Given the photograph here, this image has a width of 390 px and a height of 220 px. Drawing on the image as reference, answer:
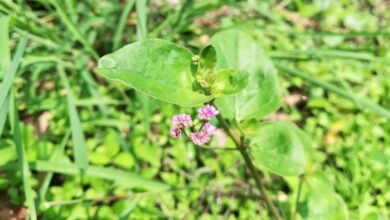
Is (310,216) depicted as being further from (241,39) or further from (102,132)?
(102,132)

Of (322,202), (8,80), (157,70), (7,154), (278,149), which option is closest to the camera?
(157,70)

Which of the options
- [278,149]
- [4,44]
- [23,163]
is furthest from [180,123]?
[4,44]

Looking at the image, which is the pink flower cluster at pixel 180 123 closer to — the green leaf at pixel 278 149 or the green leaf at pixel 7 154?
the green leaf at pixel 278 149

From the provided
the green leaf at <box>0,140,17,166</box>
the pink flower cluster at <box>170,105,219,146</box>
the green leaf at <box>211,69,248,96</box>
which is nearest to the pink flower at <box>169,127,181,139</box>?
the pink flower cluster at <box>170,105,219,146</box>

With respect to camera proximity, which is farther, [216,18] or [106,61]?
[216,18]

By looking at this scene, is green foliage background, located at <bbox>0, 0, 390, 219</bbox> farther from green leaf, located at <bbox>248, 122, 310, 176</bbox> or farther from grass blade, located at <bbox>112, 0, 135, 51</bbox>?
green leaf, located at <bbox>248, 122, 310, 176</bbox>

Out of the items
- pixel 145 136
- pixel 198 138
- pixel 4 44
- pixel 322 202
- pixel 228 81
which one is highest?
pixel 4 44

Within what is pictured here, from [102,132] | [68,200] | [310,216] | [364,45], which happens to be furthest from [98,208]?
[364,45]

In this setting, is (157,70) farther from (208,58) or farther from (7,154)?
(7,154)

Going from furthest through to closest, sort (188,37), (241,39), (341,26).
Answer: (341,26) < (188,37) < (241,39)
